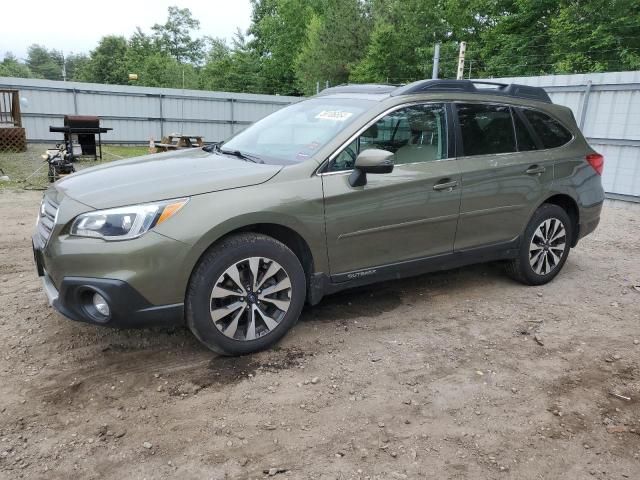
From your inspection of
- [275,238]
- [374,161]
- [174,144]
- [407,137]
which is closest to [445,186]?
[407,137]

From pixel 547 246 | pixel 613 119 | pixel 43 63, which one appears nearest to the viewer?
pixel 547 246

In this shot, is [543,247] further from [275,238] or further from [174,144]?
[174,144]

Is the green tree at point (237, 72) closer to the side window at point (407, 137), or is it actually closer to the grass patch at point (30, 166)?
the grass patch at point (30, 166)

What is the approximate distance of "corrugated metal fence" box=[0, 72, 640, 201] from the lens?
9680 millimetres

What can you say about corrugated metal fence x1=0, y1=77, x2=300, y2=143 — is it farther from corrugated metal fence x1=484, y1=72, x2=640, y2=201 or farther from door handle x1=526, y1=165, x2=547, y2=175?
door handle x1=526, y1=165, x2=547, y2=175

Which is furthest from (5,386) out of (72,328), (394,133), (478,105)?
(478,105)

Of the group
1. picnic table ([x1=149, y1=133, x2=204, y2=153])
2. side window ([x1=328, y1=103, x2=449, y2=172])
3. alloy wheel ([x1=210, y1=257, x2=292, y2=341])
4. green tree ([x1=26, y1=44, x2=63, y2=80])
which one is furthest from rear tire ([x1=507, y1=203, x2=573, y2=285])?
green tree ([x1=26, y1=44, x2=63, y2=80])

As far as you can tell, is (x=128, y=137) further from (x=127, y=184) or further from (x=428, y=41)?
(x=428, y=41)

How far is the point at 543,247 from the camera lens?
15.9 feet

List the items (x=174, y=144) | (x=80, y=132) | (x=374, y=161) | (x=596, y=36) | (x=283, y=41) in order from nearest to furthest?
(x=374, y=161) → (x=80, y=132) → (x=174, y=144) → (x=596, y=36) → (x=283, y=41)

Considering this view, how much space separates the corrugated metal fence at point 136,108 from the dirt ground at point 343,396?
539 inches

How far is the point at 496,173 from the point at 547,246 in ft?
3.51

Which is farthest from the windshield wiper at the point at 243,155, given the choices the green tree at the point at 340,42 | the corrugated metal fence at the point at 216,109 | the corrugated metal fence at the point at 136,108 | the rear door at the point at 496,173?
the green tree at the point at 340,42

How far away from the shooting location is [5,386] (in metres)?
2.98
